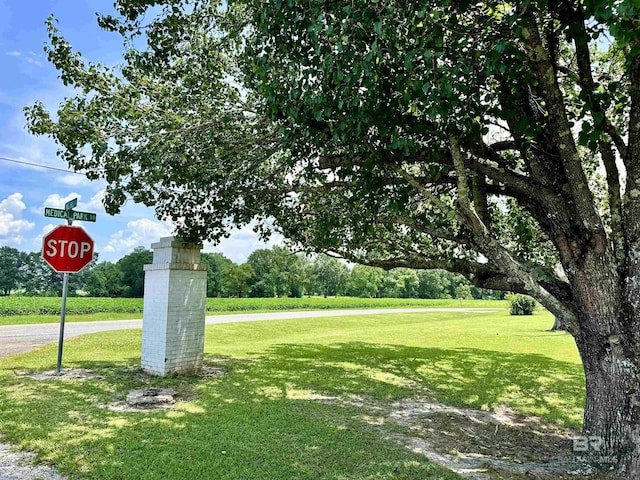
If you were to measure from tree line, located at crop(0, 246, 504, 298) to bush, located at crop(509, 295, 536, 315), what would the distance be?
5.87m

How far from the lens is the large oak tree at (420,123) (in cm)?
369

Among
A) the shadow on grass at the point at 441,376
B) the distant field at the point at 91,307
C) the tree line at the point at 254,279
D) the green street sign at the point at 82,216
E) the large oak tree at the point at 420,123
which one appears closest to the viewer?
the large oak tree at the point at 420,123

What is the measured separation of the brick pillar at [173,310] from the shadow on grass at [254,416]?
409 millimetres

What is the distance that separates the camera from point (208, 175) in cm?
638

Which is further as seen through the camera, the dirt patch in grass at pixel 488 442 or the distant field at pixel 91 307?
the distant field at pixel 91 307

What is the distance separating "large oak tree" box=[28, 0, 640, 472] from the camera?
145 inches

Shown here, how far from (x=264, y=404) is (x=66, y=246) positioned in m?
4.58

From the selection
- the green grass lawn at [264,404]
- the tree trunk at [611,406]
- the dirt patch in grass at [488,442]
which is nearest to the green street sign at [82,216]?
the green grass lawn at [264,404]

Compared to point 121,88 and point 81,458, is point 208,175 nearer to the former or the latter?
point 121,88

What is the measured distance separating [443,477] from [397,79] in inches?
137

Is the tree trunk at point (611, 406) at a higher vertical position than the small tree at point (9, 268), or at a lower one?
lower

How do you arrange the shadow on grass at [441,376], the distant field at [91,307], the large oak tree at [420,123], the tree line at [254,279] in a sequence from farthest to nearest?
the tree line at [254,279], the distant field at [91,307], the shadow on grass at [441,376], the large oak tree at [420,123]

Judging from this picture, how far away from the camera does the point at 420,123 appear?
457 centimetres

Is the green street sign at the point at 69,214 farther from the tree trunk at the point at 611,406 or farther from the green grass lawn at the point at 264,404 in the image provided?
the tree trunk at the point at 611,406
